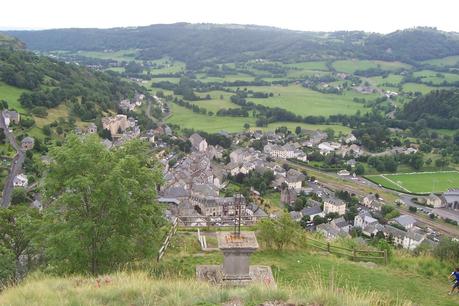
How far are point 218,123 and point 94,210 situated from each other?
81770 mm

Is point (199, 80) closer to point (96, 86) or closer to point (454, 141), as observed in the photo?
point (96, 86)

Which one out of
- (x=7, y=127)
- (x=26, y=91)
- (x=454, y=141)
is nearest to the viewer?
(x=7, y=127)

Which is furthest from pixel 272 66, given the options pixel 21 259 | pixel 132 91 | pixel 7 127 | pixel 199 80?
pixel 21 259

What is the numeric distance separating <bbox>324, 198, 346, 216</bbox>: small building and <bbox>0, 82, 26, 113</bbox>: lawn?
4099 centimetres

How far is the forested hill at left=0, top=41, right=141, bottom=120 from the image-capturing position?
6650 centimetres

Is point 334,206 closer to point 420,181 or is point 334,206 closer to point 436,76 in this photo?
point 420,181

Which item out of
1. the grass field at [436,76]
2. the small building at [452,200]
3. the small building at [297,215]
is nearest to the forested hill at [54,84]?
the small building at [297,215]

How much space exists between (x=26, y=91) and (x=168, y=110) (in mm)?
36550

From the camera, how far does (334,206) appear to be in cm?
5119

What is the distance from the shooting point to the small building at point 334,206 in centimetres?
5116

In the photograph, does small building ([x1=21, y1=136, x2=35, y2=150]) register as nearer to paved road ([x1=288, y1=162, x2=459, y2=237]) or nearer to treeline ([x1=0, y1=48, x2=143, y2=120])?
treeline ([x1=0, y1=48, x2=143, y2=120])

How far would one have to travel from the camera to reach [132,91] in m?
100

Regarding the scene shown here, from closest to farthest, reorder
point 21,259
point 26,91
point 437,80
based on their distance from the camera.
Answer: point 21,259
point 26,91
point 437,80

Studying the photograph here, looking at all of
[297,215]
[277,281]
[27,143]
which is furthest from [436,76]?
[277,281]
